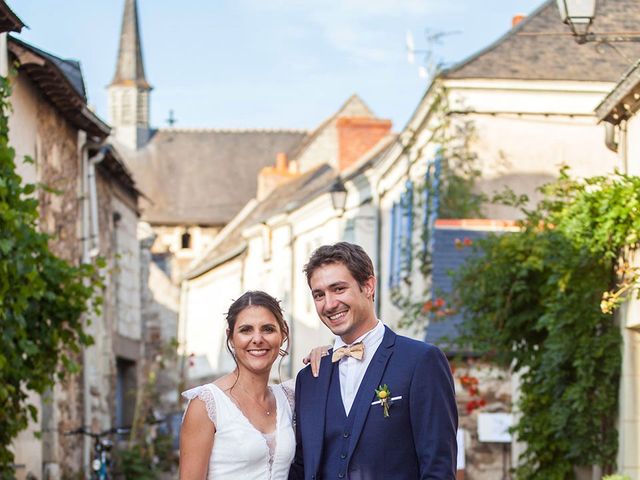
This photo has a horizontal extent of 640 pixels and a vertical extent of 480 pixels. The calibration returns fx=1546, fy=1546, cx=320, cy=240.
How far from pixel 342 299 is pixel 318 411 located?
43 centimetres

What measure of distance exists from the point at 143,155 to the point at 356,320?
6037 cm

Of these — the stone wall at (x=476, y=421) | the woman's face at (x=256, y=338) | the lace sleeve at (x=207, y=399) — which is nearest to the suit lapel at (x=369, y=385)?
the woman's face at (x=256, y=338)

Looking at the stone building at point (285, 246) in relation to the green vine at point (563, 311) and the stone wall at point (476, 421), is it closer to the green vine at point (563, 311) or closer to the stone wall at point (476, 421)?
the stone wall at point (476, 421)

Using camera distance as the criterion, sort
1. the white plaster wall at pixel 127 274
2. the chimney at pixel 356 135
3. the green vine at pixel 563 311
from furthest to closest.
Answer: the chimney at pixel 356 135, the white plaster wall at pixel 127 274, the green vine at pixel 563 311

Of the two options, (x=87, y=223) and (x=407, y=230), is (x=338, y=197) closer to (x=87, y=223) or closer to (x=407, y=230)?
(x=407, y=230)

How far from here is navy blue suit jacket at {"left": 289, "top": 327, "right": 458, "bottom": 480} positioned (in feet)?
17.5

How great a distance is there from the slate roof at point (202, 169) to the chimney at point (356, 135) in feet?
86.6

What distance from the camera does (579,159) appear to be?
64.9 ft

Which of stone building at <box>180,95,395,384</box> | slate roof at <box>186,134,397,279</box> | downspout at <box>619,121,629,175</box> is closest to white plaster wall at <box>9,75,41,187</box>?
stone building at <box>180,95,395,384</box>

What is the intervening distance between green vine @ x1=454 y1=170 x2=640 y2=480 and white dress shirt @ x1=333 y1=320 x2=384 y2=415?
4.93 meters

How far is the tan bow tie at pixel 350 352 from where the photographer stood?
547cm

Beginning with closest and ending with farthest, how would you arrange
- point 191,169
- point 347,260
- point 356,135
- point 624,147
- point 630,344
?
point 347,260
point 630,344
point 624,147
point 356,135
point 191,169

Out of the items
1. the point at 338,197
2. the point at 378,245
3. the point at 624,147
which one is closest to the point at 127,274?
the point at 338,197

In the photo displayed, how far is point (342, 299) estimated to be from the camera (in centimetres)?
542
